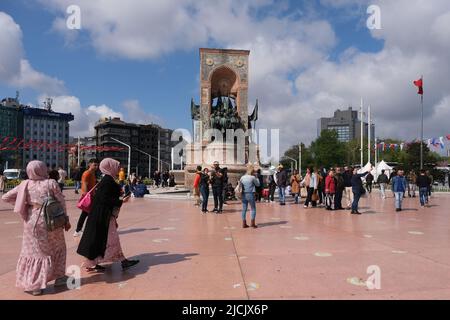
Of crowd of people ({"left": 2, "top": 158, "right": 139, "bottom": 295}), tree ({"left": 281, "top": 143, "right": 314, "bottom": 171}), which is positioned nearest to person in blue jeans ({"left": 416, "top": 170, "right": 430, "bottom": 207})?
crowd of people ({"left": 2, "top": 158, "right": 139, "bottom": 295})

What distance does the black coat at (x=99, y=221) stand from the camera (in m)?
5.20

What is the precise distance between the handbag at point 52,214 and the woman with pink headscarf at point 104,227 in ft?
1.61

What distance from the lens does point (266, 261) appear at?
19.5 ft

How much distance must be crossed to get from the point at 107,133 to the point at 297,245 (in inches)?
4227

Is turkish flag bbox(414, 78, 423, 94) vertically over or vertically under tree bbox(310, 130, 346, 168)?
over

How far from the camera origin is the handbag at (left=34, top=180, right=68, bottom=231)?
471 cm

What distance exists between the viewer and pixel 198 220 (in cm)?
1119

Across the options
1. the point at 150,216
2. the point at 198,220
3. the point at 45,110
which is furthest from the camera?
the point at 45,110

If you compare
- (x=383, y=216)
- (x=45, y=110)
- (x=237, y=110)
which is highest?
(x=45, y=110)

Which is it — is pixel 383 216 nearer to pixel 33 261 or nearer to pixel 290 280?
pixel 290 280

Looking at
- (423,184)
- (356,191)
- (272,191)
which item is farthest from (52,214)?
(423,184)

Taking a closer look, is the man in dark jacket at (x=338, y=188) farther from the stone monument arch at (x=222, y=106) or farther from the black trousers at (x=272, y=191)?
the stone monument arch at (x=222, y=106)

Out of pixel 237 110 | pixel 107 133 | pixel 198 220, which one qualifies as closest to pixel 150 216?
pixel 198 220

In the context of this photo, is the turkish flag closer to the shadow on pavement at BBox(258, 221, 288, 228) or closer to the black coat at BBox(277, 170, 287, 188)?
the black coat at BBox(277, 170, 287, 188)
